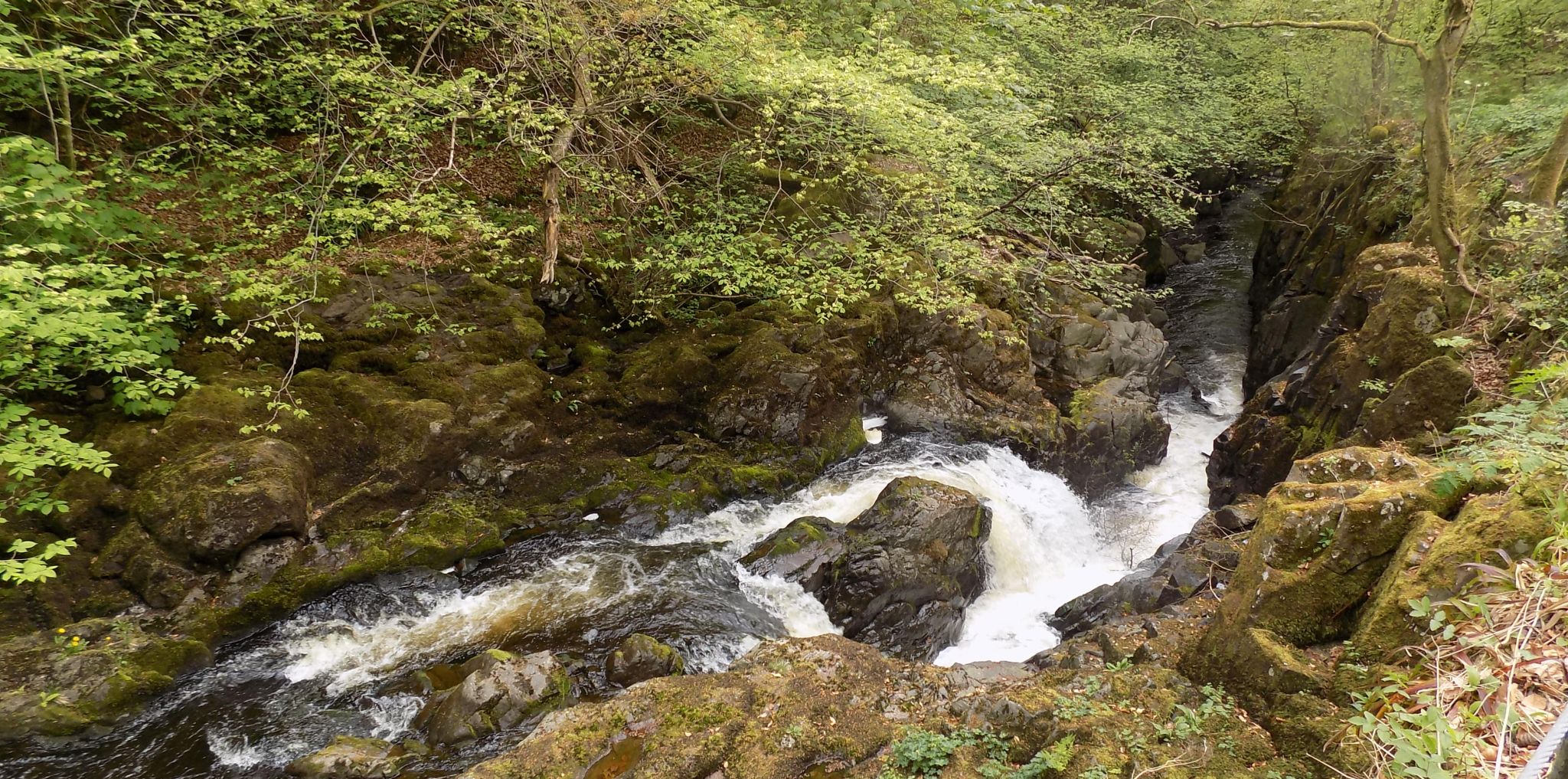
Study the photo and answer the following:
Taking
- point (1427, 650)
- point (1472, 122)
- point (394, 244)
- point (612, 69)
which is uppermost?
point (1472, 122)

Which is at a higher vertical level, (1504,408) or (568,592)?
(1504,408)

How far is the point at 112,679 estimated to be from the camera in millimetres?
5664

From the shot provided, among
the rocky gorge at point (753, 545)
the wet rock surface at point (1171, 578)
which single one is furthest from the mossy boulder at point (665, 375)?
the wet rock surface at point (1171, 578)

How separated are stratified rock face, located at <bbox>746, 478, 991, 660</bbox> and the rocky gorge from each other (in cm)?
4

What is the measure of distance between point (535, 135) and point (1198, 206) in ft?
68.4

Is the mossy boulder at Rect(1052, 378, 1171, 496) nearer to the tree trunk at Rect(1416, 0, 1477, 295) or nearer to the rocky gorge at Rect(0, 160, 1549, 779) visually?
the rocky gorge at Rect(0, 160, 1549, 779)

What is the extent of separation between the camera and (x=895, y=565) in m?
8.12

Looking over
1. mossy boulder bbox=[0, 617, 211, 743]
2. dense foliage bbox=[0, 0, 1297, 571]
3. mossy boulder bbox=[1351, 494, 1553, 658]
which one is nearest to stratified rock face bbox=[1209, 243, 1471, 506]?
dense foliage bbox=[0, 0, 1297, 571]

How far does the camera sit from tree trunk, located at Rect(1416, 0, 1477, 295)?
7.88 meters

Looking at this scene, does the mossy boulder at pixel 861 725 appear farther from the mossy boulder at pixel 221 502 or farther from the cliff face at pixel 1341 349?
the cliff face at pixel 1341 349

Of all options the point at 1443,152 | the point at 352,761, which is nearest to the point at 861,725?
the point at 352,761

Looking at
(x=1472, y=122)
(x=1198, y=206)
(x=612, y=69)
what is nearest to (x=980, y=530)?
(x=612, y=69)

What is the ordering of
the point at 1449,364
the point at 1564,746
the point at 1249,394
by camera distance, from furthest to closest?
1. the point at 1249,394
2. the point at 1449,364
3. the point at 1564,746

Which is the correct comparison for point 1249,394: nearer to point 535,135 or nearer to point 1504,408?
point 1504,408
